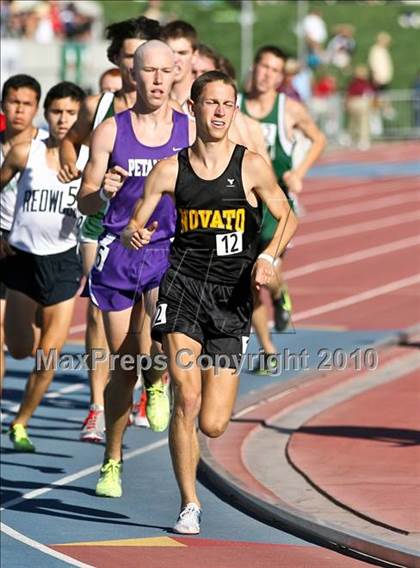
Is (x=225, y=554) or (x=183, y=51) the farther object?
(x=183, y=51)

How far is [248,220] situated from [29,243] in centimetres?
303

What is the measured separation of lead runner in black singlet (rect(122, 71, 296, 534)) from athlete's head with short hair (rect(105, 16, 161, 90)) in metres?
2.03

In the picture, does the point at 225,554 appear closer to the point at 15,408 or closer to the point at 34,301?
the point at 34,301

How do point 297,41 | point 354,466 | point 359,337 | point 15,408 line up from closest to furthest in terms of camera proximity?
1. point 354,466
2. point 15,408
3. point 359,337
4. point 297,41

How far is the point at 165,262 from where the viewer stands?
9.96m

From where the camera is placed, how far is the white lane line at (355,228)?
26031 mm

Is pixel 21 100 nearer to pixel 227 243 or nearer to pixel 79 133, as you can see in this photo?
pixel 79 133

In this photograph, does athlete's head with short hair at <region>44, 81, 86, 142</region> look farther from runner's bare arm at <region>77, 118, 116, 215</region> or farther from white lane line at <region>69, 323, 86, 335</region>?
white lane line at <region>69, 323, 86, 335</region>

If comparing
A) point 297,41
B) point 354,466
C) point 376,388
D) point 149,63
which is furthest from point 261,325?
point 297,41

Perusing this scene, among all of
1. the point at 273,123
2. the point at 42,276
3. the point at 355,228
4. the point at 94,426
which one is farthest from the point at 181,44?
the point at 355,228

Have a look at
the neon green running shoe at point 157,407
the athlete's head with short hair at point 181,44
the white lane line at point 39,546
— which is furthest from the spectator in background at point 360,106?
the white lane line at point 39,546

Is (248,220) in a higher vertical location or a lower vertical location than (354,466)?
higher

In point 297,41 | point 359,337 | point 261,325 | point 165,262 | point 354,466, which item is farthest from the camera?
point 297,41

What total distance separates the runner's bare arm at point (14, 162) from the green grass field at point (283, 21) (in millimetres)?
36868
